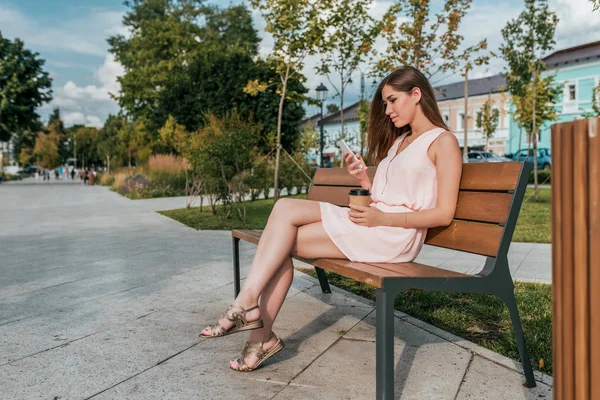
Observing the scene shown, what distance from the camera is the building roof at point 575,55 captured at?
1455 inches

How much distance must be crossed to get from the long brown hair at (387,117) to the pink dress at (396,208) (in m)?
0.19

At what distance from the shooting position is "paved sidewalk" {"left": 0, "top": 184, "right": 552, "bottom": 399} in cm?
249

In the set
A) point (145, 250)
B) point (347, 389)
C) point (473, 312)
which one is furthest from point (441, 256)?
point (347, 389)

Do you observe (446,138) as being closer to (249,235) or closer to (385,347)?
(385,347)

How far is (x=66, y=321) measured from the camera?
3.53 meters

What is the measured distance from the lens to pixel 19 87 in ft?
109

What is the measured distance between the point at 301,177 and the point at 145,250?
444 inches

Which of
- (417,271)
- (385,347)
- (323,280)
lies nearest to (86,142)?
(323,280)

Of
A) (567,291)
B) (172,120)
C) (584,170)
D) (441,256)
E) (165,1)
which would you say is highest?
(165,1)

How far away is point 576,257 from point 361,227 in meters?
1.41

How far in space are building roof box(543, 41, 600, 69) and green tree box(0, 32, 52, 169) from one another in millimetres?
34247

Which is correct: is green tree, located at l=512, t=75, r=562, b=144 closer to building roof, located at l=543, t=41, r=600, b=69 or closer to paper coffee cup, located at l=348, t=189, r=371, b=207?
paper coffee cup, located at l=348, t=189, r=371, b=207

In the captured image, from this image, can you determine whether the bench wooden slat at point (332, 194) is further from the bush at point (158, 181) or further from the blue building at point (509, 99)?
the blue building at point (509, 99)

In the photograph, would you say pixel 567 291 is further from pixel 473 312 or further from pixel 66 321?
pixel 66 321
